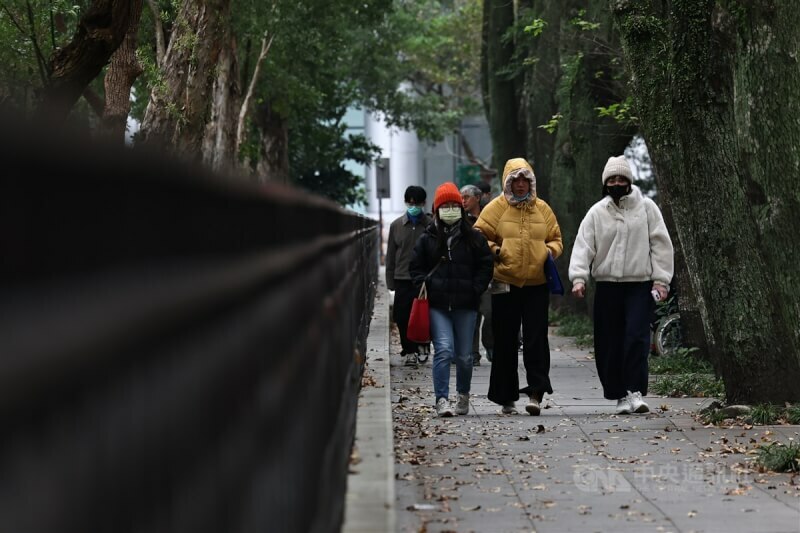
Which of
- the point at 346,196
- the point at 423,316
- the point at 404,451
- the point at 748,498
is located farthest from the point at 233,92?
the point at 346,196

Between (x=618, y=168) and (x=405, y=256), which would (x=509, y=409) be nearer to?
(x=618, y=168)

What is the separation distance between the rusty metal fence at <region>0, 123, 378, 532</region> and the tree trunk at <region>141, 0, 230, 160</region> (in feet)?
62.2

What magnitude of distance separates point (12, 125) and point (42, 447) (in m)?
0.25

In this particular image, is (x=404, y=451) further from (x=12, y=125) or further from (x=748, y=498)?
(x=12, y=125)

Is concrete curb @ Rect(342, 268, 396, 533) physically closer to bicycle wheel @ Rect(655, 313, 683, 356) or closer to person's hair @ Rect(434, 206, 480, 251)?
person's hair @ Rect(434, 206, 480, 251)

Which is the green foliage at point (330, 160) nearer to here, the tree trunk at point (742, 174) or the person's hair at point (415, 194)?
the person's hair at point (415, 194)

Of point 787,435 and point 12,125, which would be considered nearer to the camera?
point 12,125

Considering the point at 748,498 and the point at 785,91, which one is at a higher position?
the point at 785,91

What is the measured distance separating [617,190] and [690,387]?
95.3 inches

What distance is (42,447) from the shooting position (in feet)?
3.78

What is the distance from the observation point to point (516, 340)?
11.6m

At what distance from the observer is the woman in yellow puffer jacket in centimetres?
1147

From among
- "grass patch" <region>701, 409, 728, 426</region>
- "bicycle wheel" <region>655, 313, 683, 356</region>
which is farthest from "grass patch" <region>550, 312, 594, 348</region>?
"grass patch" <region>701, 409, 728, 426</region>

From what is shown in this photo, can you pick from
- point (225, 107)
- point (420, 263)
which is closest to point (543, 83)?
point (225, 107)
